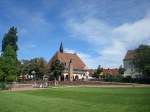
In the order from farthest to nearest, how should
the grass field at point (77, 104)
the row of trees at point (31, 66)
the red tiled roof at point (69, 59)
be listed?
the red tiled roof at point (69, 59)
the row of trees at point (31, 66)
the grass field at point (77, 104)

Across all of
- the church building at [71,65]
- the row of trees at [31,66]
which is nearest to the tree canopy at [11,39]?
the row of trees at [31,66]

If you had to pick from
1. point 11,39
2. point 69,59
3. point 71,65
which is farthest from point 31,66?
point 69,59

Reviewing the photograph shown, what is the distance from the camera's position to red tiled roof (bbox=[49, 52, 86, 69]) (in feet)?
375

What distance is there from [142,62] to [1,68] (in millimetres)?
48316

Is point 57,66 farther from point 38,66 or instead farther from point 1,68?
point 1,68

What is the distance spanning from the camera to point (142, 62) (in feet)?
313

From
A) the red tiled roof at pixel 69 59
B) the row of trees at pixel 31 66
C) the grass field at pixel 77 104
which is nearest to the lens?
the grass field at pixel 77 104

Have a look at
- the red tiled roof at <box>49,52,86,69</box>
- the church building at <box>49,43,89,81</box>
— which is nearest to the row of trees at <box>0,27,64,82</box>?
the church building at <box>49,43,89,81</box>

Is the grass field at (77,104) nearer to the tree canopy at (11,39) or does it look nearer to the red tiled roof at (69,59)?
the tree canopy at (11,39)

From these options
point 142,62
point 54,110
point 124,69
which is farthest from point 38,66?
point 54,110

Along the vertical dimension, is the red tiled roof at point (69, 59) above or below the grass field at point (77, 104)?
above

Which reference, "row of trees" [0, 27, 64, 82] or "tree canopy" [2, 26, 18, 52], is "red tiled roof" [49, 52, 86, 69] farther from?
"tree canopy" [2, 26, 18, 52]

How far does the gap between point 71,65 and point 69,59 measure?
2.83 metres

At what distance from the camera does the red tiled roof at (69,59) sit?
375 ft
